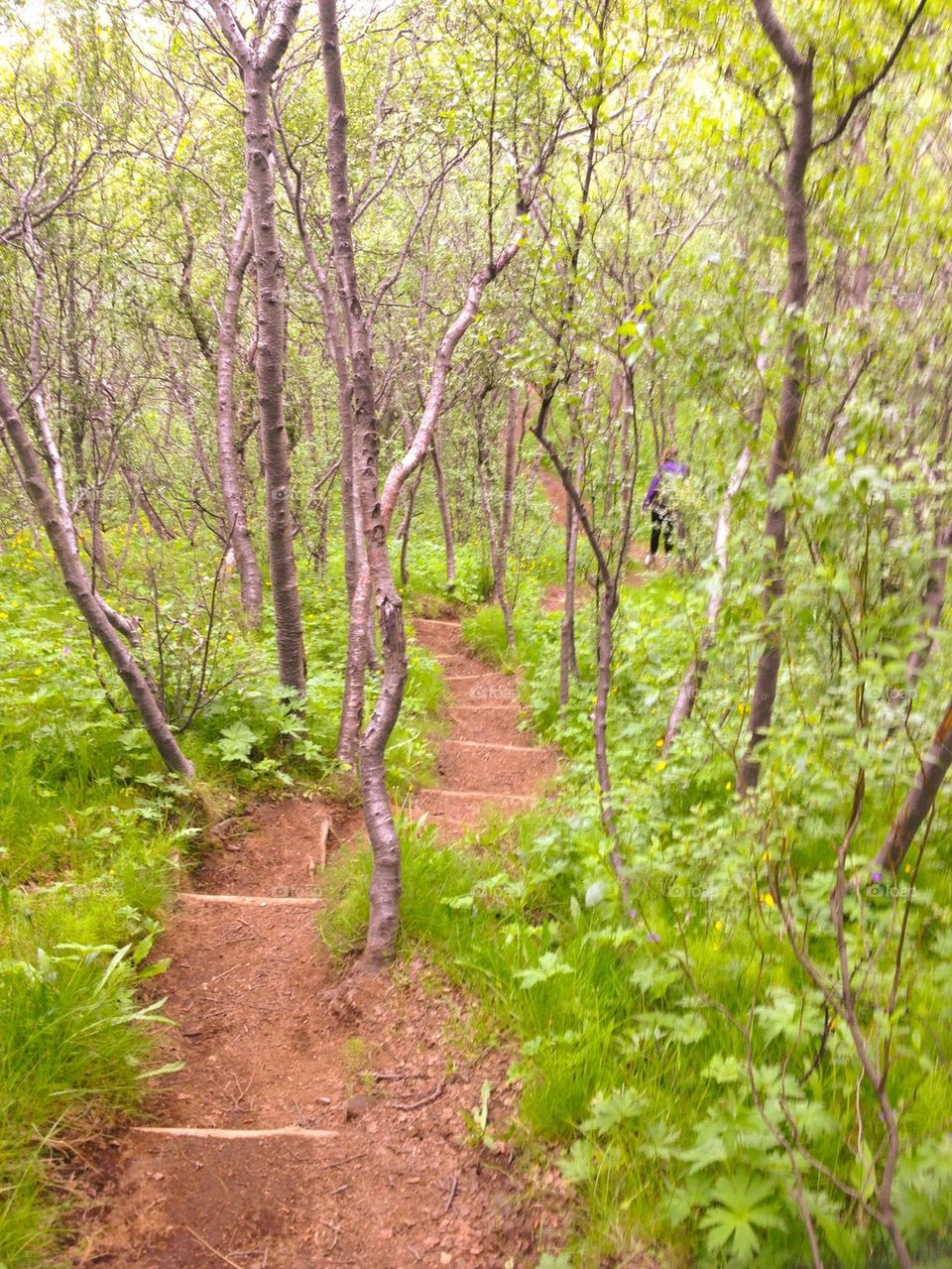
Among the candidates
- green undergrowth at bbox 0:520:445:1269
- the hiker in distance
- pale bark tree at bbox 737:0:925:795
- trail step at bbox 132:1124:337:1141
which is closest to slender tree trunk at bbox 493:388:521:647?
the hiker in distance

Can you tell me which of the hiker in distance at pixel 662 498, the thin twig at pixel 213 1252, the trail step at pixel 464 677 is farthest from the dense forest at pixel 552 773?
the trail step at pixel 464 677

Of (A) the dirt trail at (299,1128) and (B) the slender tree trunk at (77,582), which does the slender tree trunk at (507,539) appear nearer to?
(B) the slender tree trunk at (77,582)

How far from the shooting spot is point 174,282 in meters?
8.95

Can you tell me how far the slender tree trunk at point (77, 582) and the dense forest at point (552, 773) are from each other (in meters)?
0.03

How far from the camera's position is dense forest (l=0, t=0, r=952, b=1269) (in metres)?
2.32

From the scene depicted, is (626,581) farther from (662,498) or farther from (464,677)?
(464,677)

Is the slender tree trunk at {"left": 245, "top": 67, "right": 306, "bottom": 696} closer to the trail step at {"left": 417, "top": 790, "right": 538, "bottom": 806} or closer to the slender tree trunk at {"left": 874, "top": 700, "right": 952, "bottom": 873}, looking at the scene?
the trail step at {"left": 417, "top": 790, "right": 538, "bottom": 806}

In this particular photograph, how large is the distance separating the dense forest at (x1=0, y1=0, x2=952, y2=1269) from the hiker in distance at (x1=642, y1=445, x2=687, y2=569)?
1.01 ft

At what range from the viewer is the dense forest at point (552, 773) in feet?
7.62

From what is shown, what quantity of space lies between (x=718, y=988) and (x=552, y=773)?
3681 mm

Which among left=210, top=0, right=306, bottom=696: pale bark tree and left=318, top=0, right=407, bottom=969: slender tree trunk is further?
left=210, top=0, right=306, bottom=696: pale bark tree

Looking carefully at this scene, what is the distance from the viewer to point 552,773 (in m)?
6.61

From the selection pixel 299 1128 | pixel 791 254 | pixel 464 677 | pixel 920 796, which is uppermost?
pixel 791 254

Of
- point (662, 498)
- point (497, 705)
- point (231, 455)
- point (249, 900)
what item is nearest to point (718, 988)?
point (249, 900)
